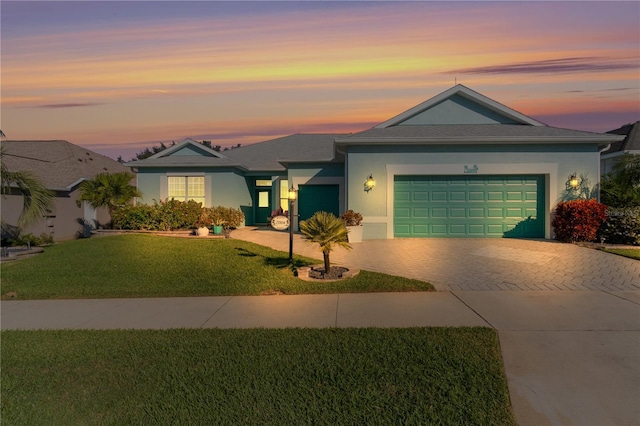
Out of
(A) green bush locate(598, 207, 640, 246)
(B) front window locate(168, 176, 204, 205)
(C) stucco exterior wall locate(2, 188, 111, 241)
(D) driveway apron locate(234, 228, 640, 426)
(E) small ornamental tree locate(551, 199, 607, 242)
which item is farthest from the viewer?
(B) front window locate(168, 176, 204, 205)

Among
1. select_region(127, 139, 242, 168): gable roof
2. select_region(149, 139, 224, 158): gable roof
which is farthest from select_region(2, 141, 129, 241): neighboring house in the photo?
select_region(149, 139, 224, 158): gable roof

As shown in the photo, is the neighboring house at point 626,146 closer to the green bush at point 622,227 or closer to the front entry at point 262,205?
the green bush at point 622,227

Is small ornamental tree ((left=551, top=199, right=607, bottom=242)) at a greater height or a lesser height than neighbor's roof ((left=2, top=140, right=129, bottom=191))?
lesser

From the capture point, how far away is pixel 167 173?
21172 millimetres

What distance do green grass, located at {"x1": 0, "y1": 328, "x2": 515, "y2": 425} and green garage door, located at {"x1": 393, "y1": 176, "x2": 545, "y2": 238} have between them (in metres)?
10.7

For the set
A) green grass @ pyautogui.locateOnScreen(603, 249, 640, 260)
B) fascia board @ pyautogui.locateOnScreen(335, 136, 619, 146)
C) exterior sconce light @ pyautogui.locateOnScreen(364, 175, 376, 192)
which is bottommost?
green grass @ pyautogui.locateOnScreen(603, 249, 640, 260)

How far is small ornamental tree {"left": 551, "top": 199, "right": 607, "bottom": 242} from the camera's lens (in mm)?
13469

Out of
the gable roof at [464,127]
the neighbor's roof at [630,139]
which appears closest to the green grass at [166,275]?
the gable roof at [464,127]

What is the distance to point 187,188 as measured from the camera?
21.3 metres

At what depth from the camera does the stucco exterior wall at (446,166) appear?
1480 centimetres

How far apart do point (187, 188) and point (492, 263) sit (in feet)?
54.0

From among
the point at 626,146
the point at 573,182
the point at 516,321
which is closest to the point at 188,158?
the point at 573,182

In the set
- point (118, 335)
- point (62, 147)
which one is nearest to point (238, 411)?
point (118, 335)

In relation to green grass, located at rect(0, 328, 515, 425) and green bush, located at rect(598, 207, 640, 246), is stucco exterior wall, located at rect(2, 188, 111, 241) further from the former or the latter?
green bush, located at rect(598, 207, 640, 246)
